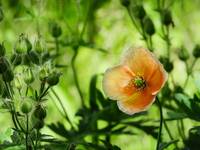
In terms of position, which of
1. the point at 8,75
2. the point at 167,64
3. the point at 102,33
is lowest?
the point at 102,33

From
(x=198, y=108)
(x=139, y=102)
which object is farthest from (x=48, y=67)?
(x=198, y=108)

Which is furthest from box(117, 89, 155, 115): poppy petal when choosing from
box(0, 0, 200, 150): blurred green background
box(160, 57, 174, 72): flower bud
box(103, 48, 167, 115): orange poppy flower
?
box(0, 0, 200, 150): blurred green background

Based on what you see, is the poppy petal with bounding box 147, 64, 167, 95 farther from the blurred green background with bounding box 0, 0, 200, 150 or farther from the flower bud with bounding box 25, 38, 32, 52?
the blurred green background with bounding box 0, 0, 200, 150

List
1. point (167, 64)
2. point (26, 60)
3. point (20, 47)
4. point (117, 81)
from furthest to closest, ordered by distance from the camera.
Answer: point (167, 64), point (26, 60), point (20, 47), point (117, 81)

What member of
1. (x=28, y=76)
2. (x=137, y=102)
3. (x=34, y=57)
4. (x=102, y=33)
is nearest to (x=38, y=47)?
(x=34, y=57)

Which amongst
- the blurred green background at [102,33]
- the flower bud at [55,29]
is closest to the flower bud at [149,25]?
the flower bud at [55,29]

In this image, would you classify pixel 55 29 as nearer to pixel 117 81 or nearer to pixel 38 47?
pixel 38 47

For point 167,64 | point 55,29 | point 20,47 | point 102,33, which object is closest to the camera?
point 20,47
